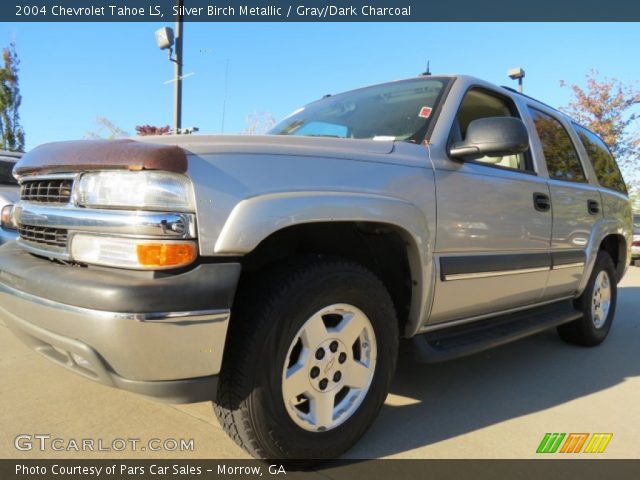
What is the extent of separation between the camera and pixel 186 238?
150 cm

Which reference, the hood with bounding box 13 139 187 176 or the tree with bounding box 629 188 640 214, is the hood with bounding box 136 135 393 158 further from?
the tree with bounding box 629 188 640 214

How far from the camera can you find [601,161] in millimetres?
4297

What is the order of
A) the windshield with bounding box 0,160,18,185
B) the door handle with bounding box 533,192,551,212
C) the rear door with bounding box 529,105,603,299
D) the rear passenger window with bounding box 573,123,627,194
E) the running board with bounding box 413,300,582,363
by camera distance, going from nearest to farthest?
the running board with bounding box 413,300,582,363 < the door handle with bounding box 533,192,551,212 < the rear door with bounding box 529,105,603,299 < the rear passenger window with bounding box 573,123,627,194 < the windshield with bounding box 0,160,18,185

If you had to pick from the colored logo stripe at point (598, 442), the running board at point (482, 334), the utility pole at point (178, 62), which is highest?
the utility pole at point (178, 62)

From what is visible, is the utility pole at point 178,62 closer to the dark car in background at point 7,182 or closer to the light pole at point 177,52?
the light pole at point 177,52

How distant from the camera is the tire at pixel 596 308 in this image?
12.6 ft

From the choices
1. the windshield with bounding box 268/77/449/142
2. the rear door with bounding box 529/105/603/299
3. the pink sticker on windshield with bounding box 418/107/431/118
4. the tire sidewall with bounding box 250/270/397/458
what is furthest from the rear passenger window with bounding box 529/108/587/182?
the tire sidewall with bounding box 250/270/397/458

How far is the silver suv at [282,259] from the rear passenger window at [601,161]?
1.58 metres

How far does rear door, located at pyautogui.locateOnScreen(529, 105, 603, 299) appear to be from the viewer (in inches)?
127

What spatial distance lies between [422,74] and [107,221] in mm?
2296

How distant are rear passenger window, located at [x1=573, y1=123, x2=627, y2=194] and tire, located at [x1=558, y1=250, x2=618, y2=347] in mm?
708

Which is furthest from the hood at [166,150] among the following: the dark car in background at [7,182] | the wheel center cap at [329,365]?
the dark car in background at [7,182]
